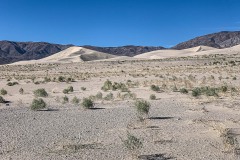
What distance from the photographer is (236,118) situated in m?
19.5

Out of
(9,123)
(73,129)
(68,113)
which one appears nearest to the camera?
(73,129)

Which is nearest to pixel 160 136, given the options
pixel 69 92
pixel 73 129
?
pixel 73 129

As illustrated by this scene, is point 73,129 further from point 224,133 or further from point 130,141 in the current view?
point 224,133

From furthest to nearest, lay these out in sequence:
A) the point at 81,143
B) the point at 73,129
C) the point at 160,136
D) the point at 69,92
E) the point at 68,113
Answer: the point at 69,92
the point at 68,113
the point at 73,129
the point at 160,136
the point at 81,143

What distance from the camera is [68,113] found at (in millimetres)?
22016

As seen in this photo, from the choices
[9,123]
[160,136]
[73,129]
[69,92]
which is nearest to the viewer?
[160,136]

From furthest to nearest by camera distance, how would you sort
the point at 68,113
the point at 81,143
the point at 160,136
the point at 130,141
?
the point at 68,113 → the point at 160,136 → the point at 81,143 → the point at 130,141

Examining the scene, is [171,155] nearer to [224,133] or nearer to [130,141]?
[130,141]

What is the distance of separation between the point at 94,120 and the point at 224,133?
263 inches

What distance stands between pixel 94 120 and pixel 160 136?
4.79 m

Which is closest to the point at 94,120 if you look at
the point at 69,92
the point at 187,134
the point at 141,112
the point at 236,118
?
the point at 141,112

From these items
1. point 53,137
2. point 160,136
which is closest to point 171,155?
point 160,136

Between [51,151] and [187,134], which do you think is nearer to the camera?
[51,151]

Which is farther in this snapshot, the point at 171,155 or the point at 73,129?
the point at 73,129
